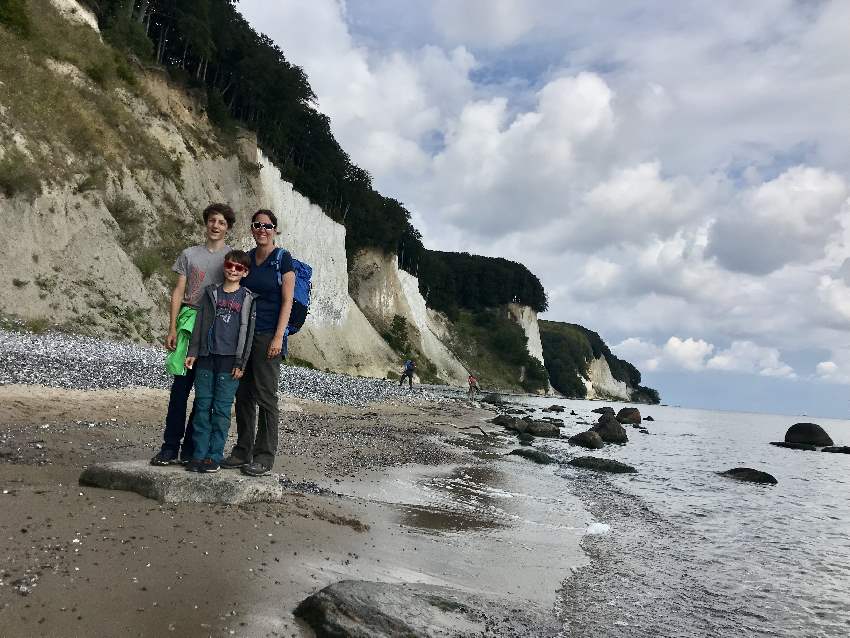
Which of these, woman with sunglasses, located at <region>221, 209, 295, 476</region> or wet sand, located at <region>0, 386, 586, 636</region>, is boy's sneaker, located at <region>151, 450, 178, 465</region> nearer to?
woman with sunglasses, located at <region>221, 209, 295, 476</region>

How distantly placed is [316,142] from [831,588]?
57069 mm

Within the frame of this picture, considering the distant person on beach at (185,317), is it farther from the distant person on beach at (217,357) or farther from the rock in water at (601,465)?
the rock in water at (601,465)

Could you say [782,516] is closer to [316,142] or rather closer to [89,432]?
[89,432]

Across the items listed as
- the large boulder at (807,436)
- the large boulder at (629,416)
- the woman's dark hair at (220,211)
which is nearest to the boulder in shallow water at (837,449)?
the large boulder at (807,436)

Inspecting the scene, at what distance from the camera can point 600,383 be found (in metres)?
158

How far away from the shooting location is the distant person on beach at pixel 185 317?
546 centimetres

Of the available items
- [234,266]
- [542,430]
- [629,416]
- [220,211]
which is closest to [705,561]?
[234,266]

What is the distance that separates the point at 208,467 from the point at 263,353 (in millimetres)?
1182

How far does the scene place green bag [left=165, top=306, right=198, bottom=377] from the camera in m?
5.41

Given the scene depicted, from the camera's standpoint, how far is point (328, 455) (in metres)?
10.3

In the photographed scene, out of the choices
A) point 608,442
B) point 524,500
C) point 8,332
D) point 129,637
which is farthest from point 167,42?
point 129,637

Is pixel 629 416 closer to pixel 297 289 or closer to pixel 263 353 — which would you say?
pixel 297 289

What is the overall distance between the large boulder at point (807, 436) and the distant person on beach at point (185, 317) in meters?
45.1

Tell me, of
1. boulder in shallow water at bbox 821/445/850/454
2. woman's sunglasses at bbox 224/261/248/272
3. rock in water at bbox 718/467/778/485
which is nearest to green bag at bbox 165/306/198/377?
woman's sunglasses at bbox 224/261/248/272
